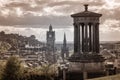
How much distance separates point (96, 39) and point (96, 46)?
644 mm

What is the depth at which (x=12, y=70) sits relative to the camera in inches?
2191

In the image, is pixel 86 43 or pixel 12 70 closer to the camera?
pixel 86 43

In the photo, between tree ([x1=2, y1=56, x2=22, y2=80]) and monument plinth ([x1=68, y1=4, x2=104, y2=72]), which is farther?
tree ([x1=2, y1=56, x2=22, y2=80])

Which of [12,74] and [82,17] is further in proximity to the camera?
[12,74]

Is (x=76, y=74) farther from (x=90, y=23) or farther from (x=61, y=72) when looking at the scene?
(x=90, y=23)

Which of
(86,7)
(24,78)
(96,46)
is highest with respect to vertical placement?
(86,7)

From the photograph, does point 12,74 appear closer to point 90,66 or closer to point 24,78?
point 24,78

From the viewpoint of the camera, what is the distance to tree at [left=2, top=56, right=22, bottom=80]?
54.0 meters

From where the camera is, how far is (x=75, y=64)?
41812mm

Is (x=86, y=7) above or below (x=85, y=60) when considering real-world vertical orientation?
above

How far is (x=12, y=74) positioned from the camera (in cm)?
5444

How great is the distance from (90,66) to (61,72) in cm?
297

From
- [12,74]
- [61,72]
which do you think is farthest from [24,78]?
[61,72]

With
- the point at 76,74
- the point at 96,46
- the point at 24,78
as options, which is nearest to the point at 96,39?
the point at 96,46
